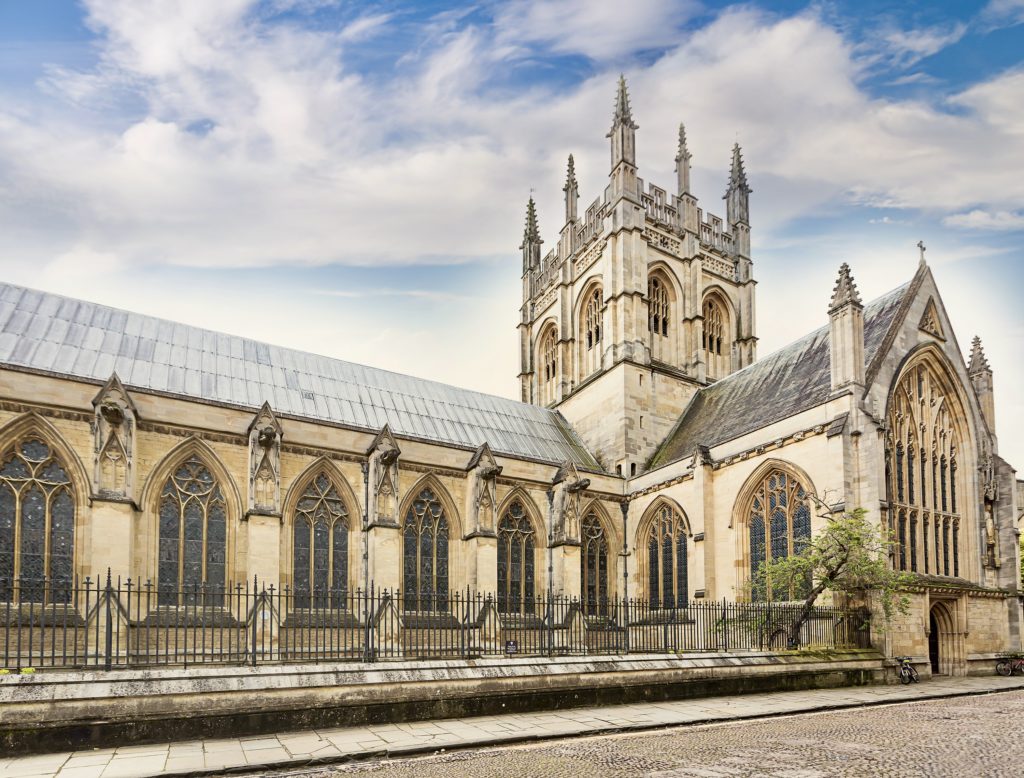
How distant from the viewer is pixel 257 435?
70.2 feet

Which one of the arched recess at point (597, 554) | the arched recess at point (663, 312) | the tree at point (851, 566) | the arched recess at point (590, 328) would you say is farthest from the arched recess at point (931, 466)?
the arched recess at point (590, 328)

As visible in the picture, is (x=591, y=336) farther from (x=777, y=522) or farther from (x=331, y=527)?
(x=331, y=527)

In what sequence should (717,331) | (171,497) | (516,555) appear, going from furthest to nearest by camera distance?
(717,331) < (516,555) < (171,497)

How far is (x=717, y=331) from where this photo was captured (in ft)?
123

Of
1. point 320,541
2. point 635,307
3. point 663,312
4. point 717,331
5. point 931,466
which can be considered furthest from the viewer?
point 717,331

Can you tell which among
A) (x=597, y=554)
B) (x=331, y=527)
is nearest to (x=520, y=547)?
(x=597, y=554)

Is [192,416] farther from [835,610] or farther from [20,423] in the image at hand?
[835,610]

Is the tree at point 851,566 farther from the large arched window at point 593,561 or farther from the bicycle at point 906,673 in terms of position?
the large arched window at point 593,561

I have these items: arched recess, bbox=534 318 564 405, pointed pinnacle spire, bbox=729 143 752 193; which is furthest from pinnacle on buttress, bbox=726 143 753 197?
arched recess, bbox=534 318 564 405

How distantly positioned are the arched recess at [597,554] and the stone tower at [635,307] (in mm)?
2455

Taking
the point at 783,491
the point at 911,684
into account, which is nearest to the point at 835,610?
the point at 911,684

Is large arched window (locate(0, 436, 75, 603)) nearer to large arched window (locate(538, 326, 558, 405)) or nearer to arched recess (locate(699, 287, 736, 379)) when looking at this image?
large arched window (locate(538, 326, 558, 405))

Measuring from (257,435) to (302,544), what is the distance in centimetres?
373

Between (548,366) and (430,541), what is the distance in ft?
56.9
